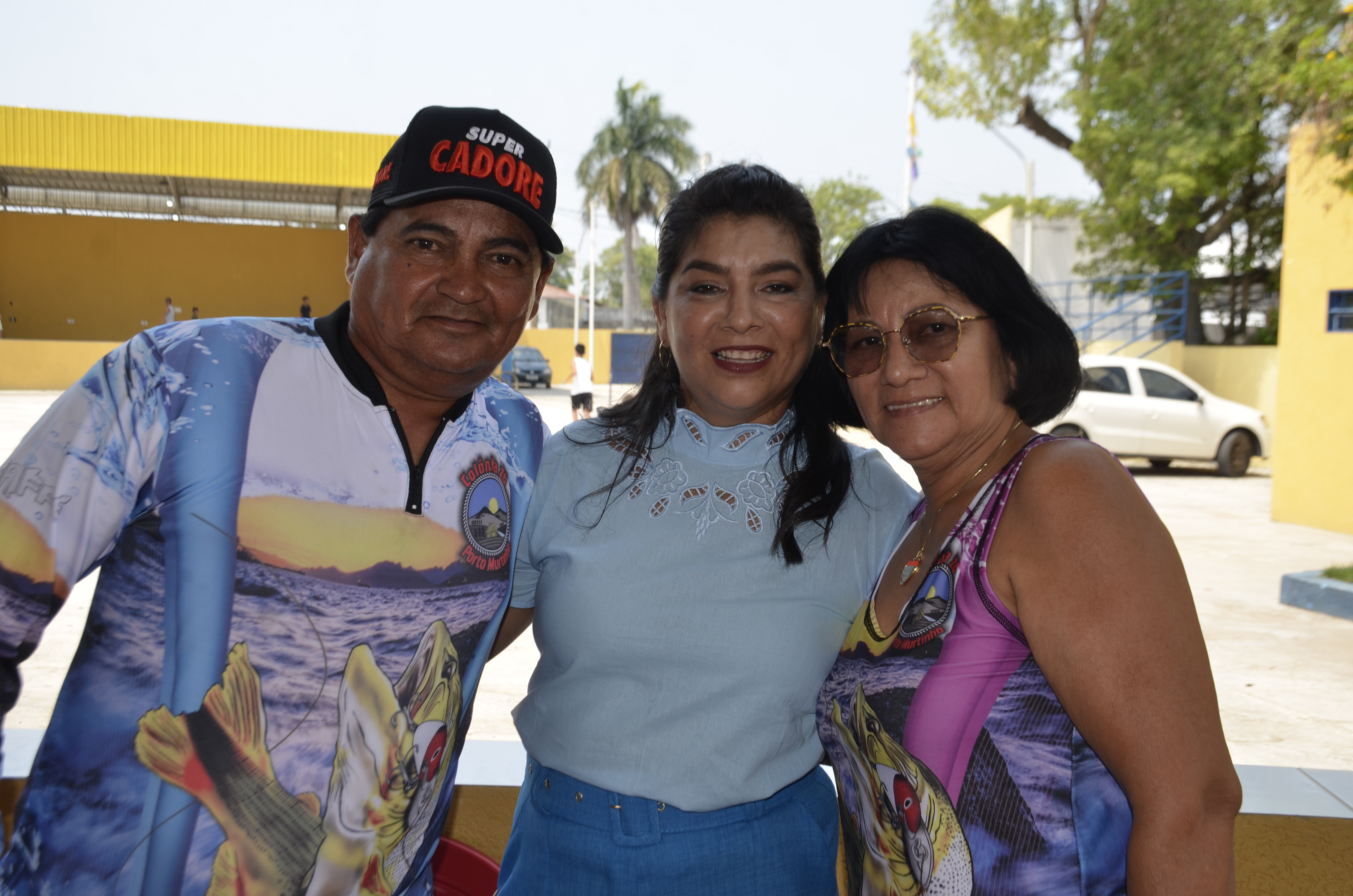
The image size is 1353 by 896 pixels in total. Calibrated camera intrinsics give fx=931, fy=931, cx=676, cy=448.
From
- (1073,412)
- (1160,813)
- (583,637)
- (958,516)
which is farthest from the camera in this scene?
(1073,412)

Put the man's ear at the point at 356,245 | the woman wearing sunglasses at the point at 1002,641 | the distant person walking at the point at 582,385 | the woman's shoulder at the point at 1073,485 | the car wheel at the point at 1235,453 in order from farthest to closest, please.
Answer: the distant person walking at the point at 582,385, the car wheel at the point at 1235,453, the man's ear at the point at 356,245, the woman's shoulder at the point at 1073,485, the woman wearing sunglasses at the point at 1002,641

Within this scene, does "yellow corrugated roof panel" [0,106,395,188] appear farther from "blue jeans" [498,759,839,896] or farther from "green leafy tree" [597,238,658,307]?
"green leafy tree" [597,238,658,307]

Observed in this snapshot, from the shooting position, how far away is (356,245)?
187 centimetres

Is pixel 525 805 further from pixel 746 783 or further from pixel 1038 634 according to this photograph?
pixel 1038 634

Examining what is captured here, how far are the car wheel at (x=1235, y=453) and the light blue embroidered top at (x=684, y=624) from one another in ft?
46.0

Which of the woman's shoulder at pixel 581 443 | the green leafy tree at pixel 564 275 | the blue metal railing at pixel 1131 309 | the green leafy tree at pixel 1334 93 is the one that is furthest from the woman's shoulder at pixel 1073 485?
the green leafy tree at pixel 564 275

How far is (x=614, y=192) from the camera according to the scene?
39188 mm

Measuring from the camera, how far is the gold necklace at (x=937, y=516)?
170 centimetres

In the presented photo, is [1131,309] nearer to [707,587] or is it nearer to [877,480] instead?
[877,480]

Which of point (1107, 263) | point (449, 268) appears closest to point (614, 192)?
point (1107, 263)

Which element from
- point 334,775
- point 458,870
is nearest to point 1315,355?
point 458,870

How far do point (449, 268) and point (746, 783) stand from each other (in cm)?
112

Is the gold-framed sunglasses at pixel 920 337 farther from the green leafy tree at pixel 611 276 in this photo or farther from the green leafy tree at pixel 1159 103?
the green leafy tree at pixel 611 276

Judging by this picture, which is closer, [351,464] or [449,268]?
[351,464]
